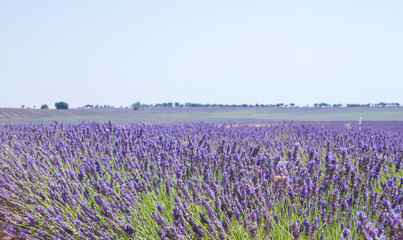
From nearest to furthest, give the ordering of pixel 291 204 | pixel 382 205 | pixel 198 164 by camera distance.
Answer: pixel 382 205
pixel 291 204
pixel 198 164

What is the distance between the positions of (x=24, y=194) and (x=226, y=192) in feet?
6.14

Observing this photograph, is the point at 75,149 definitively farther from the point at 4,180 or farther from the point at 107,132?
the point at 4,180

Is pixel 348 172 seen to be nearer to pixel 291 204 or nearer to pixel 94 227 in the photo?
pixel 291 204

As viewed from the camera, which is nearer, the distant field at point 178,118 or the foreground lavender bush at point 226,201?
the foreground lavender bush at point 226,201

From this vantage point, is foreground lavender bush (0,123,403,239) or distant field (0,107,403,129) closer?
foreground lavender bush (0,123,403,239)

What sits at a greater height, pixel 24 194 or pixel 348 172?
pixel 348 172

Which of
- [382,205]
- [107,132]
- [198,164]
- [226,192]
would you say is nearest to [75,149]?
[107,132]

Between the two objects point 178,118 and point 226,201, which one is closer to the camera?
point 226,201

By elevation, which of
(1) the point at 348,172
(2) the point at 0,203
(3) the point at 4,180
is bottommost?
(2) the point at 0,203

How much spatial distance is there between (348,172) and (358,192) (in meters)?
0.20

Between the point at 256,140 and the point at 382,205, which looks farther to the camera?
the point at 256,140

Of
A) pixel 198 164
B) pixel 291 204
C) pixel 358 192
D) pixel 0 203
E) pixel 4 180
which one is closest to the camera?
pixel 291 204

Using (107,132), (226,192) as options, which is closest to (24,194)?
(107,132)

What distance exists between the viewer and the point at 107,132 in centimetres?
339
